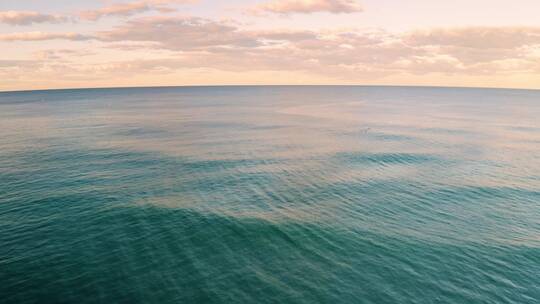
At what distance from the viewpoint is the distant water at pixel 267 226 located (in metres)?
46.1

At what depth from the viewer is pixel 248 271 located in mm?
49656

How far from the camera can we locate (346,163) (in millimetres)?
110812

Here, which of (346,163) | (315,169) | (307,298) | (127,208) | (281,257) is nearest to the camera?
(307,298)

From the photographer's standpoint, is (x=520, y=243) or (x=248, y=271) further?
(x=520, y=243)

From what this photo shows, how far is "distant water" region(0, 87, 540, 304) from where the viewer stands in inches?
1816

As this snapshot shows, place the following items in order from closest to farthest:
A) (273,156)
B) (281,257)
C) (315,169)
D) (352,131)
→ (281,257) → (315,169) → (273,156) → (352,131)

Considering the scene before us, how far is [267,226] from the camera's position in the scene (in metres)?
63.9

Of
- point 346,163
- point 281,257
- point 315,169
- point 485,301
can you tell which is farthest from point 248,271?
point 346,163

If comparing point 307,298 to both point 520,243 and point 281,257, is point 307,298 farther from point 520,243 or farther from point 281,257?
point 520,243

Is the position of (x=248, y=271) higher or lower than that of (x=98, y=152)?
lower

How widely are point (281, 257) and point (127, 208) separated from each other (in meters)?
37.7

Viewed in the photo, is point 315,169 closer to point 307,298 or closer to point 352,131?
point 307,298

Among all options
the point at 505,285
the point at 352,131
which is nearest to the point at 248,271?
the point at 505,285

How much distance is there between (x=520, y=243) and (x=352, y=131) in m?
122
